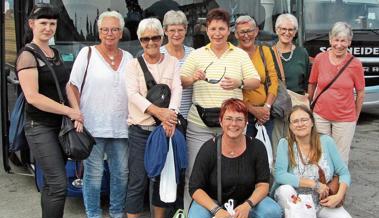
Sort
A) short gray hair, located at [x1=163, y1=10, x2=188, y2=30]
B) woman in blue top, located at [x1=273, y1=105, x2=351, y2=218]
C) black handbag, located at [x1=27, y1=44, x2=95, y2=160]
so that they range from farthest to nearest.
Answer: short gray hair, located at [x1=163, y1=10, x2=188, y2=30] < woman in blue top, located at [x1=273, y1=105, x2=351, y2=218] < black handbag, located at [x1=27, y1=44, x2=95, y2=160]

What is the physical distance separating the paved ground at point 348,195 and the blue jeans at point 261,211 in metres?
1.17

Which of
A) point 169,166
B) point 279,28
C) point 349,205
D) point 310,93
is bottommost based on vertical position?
point 349,205

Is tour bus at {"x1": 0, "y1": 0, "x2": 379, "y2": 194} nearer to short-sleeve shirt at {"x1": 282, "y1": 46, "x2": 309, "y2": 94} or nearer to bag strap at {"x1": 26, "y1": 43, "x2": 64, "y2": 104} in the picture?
short-sleeve shirt at {"x1": 282, "y1": 46, "x2": 309, "y2": 94}

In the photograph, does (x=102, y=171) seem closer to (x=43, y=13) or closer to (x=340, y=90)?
(x=43, y=13)

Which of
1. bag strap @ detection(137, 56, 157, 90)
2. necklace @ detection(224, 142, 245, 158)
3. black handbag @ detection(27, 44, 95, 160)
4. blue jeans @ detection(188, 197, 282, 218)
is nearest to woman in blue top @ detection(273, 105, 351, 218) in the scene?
blue jeans @ detection(188, 197, 282, 218)

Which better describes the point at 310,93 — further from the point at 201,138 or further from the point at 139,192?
the point at 139,192

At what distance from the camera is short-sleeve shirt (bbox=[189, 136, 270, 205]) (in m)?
3.24

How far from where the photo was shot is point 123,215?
4.13 metres

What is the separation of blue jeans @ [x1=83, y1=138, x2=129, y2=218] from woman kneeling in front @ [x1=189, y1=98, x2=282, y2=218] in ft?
2.24

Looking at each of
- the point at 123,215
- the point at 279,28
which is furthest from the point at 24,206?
the point at 279,28

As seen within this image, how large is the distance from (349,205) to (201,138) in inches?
64.9

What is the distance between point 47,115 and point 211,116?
1029 millimetres

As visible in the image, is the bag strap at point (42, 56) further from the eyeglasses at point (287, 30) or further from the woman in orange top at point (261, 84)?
the eyeglasses at point (287, 30)

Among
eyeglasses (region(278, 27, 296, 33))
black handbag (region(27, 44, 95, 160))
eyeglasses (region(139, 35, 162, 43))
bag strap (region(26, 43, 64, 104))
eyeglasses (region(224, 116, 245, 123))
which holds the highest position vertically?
eyeglasses (region(278, 27, 296, 33))
